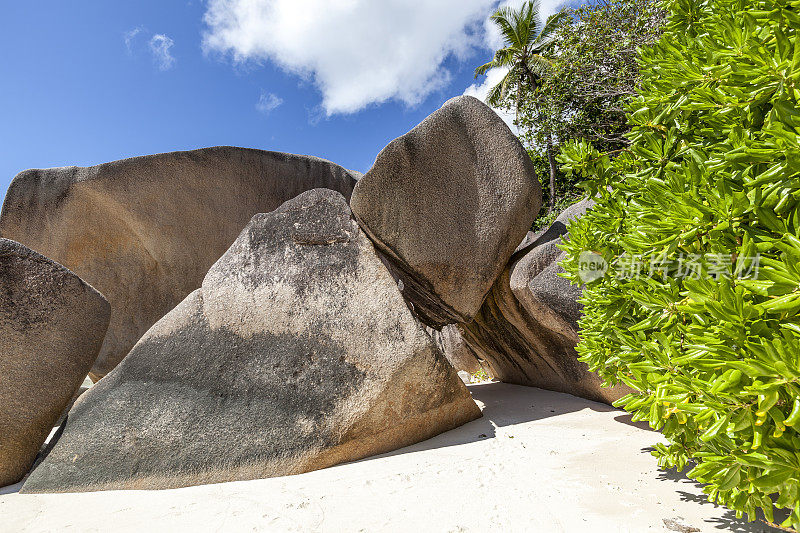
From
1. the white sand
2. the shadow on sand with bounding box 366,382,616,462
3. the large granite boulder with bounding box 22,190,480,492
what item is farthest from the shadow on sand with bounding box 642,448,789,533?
the large granite boulder with bounding box 22,190,480,492

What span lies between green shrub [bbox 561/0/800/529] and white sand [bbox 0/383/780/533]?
321 mm

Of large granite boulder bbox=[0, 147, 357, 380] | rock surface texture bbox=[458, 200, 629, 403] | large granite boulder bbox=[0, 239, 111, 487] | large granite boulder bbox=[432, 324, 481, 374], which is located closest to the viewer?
large granite boulder bbox=[0, 239, 111, 487]

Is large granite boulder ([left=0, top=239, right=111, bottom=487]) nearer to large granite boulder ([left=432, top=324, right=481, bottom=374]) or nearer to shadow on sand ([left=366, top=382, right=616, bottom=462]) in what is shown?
shadow on sand ([left=366, top=382, right=616, bottom=462])

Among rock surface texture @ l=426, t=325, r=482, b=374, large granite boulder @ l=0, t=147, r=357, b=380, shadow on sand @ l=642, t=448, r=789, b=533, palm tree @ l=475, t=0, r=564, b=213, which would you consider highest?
palm tree @ l=475, t=0, r=564, b=213

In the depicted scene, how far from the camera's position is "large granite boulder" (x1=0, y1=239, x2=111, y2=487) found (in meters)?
3.29

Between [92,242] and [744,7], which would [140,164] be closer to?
[92,242]

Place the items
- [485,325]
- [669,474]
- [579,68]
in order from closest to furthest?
[669,474], [485,325], [579,68]

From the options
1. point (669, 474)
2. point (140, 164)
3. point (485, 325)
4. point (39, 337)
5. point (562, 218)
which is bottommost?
point (669, 474)

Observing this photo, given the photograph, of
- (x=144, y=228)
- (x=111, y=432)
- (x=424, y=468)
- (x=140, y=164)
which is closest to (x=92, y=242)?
(x=144, y=228)

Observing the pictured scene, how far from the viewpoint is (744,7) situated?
5.16 ft

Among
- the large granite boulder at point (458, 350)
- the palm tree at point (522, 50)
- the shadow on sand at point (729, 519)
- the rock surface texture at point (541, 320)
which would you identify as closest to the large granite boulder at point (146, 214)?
the large granite boulder at point (458, 350)

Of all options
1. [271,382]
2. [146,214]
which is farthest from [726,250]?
[146,214]

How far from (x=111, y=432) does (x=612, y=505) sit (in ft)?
10.7

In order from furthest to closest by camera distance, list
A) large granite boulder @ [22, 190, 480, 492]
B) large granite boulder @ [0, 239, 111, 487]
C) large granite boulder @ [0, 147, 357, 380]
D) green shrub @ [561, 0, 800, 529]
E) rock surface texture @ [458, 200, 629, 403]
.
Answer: large granite boulder @ [0, 147, 357, 380]
rock surface texture @ [458, 200, 629, 403]
large granite boulder @ [0, 239, 111, 487]
large granite boulder @ [22, 190, 480, 492]
green shrub @ [561, 0, 800, 529]
